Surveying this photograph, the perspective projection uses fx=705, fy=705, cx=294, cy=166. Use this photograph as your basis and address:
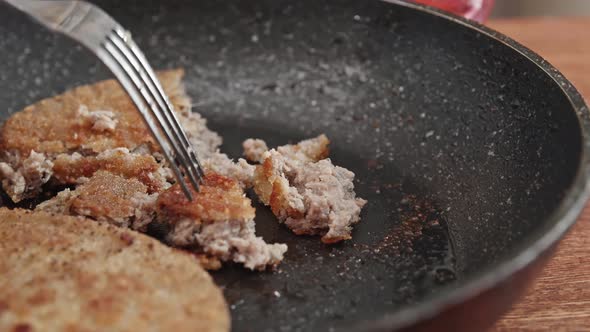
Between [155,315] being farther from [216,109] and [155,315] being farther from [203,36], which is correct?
[203,36]

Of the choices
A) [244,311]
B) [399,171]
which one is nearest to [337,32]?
[399,171]

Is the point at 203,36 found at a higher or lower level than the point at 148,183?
higher

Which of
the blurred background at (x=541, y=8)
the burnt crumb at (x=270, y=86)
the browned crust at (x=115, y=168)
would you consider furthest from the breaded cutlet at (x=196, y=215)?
the blurred background at (x=541, y=8)

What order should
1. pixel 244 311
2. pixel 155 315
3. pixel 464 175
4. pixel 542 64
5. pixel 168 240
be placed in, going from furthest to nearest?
pixel 464 175, pixel 542 64, pixel 168 240, pixel 244 311, pixel 155 315

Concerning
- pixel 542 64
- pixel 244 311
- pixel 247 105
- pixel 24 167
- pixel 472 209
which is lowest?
pixel 24 167

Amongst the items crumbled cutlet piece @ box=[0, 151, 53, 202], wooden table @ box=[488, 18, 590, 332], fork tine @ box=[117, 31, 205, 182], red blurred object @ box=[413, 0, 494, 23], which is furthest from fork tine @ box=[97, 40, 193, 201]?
red blurred object @ box=[413, 0, 494, 23]

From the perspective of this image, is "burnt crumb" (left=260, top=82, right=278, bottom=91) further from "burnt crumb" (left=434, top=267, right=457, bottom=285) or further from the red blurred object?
"burnt crumb" (left=434, top=267, right=457, bottom=285)

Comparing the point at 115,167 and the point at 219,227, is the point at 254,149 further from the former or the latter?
the point at 219,227
